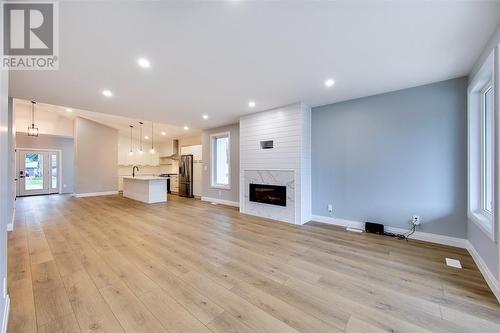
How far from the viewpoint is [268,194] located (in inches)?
193

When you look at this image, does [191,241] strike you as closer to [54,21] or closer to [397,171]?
[54,21]

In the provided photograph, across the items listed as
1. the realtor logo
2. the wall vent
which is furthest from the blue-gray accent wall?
the realtor logo

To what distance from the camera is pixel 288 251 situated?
2957mm

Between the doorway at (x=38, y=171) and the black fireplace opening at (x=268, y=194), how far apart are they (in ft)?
33.0

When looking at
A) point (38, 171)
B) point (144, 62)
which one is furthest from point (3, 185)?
point (38, 171)

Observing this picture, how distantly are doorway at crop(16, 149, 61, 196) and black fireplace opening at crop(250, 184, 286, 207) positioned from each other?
10.1 metres

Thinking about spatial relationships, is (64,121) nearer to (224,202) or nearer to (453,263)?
(224,202)

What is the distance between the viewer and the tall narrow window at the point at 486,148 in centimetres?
264

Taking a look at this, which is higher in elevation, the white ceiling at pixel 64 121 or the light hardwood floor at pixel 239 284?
the white ceiling at pixel 64 121

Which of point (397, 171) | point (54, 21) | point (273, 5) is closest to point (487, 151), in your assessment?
point (397, 171)

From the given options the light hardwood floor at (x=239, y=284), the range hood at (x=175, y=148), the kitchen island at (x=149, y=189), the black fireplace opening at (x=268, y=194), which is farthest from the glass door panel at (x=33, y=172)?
the black fireplace opening at (x=268, y=194)

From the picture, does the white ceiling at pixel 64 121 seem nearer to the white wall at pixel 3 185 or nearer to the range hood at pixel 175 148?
the range hood at pixel 175 148

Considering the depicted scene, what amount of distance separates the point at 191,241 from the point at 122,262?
3.31 ft

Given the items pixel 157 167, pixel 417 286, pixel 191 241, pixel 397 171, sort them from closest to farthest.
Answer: pixel 417 286
pixel 191 241
pixel 397 171
pixel 157 167
